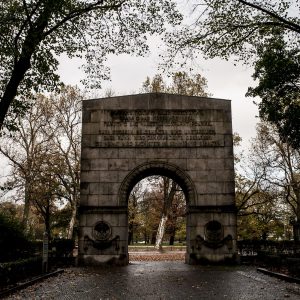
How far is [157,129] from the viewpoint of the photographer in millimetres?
20594

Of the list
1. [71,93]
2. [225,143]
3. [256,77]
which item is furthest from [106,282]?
[71,93]

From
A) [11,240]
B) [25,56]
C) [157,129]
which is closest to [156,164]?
[157,129]

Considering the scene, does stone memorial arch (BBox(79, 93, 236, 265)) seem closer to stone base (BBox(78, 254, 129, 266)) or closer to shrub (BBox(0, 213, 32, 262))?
stone base (BBox(78, 254, 129, 266))

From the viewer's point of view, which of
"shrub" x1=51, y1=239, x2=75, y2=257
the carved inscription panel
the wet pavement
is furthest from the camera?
"shrub" x1=51, y1=239, x2=75, y2=257

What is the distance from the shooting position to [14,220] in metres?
Answer: 17.3

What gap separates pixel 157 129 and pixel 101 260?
6.90 meters

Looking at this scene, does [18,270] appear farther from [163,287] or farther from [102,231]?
[102,231]

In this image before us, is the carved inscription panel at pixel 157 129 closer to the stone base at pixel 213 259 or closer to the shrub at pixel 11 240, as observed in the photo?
the stone base at pixel 213 259

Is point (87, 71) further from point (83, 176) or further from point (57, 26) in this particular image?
point (83, 176)

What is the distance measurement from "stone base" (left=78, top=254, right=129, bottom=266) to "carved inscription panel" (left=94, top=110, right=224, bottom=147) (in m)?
5.36

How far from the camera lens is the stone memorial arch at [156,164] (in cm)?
1944

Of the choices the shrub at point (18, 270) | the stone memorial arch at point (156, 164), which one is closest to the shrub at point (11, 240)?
the shrub at point (18, 270)

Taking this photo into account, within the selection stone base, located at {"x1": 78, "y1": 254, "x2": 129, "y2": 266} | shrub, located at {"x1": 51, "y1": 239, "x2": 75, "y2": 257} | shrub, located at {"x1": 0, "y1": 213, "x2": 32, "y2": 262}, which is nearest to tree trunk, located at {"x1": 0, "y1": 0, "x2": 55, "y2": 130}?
A: shrub, located at {"x1": 0, "y1": 213, "x2": 32, "y2": 262}

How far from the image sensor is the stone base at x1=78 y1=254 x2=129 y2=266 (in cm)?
1917
